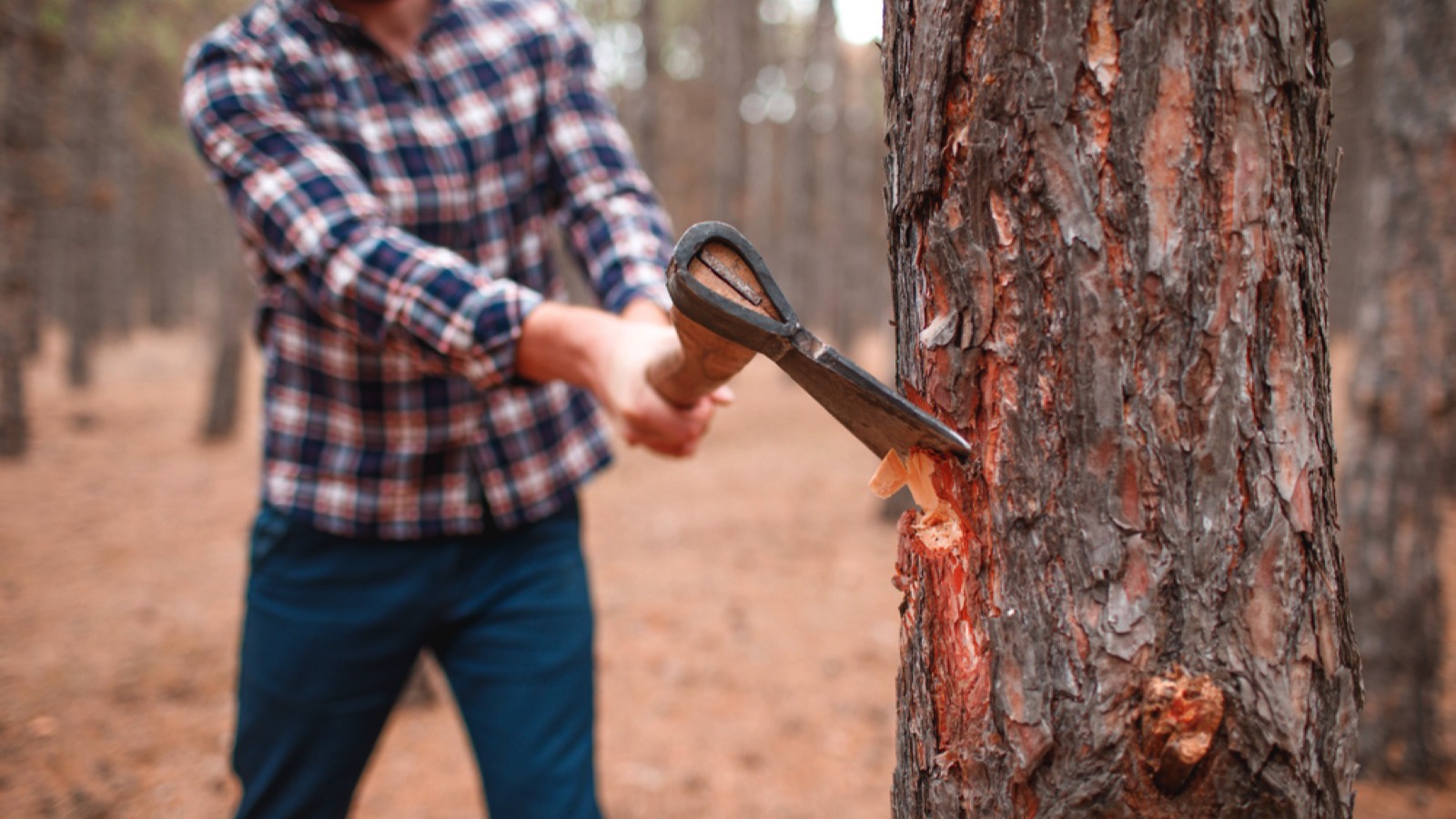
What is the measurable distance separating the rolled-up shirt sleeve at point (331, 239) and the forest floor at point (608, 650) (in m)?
2.32

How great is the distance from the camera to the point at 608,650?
4148 millimetres

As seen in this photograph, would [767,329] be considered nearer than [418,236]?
Yes

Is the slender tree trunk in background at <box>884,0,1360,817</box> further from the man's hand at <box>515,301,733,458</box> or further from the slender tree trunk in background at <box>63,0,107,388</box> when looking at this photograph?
the slender tree trunk in background at <box>63,0,107,388</box>

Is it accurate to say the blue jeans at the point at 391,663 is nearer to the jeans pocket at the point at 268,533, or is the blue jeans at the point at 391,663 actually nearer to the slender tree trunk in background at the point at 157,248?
the jeans pocket at the point at 268,533

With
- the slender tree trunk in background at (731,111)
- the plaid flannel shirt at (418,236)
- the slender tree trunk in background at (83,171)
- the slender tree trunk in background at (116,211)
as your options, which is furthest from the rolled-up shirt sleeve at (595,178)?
the slender tree trunk in background at (116,211)

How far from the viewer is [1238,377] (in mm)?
877

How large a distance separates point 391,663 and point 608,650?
104 inches

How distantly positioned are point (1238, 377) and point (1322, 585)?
263 millimetres

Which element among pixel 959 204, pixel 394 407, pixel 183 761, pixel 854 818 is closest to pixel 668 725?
pixel 854 818

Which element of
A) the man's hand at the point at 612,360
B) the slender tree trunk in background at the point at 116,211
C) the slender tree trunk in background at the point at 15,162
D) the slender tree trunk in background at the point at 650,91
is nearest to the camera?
the man's hand at the point at 612,360

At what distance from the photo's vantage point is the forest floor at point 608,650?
3.04 metres

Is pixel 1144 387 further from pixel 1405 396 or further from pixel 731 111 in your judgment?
pixel 731 111

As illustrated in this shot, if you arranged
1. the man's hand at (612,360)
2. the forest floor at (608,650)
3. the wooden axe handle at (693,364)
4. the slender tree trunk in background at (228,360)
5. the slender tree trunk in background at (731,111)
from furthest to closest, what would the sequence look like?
1. the slender tree trunk in background at (731,111)
2. the slender tree trunk in background at (228,360)
3. the forest floor at (608,650)
4. the man's hand at (612,360)
5. the wooden axe handle at (693,364)

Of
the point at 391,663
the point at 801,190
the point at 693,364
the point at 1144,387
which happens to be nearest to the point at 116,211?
the point at 801,190
